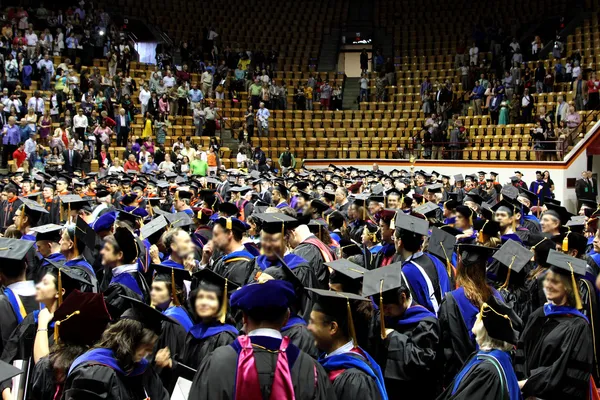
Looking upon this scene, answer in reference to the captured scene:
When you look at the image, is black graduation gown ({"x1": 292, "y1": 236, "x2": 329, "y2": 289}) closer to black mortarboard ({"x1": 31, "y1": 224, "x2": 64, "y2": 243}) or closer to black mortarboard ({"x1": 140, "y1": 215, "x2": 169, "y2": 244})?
black mortarboard ({"x1": 140, "y1": 215, "x2": 169, "y2": 244})

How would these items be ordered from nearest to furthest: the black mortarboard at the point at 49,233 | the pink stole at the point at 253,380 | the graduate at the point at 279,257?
the pink stole at the point at 253,380 → the graduate at the point at 279,257 → the black mortarboard at the point at 49,233

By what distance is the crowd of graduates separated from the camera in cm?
312

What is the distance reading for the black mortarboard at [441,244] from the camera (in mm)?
6342

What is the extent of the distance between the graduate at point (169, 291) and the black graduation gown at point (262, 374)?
5.26 ft

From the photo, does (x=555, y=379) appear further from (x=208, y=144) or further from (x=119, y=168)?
(x=208, y=144)

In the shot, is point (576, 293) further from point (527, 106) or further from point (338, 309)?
point (527, 106)

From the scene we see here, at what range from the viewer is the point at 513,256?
550cm

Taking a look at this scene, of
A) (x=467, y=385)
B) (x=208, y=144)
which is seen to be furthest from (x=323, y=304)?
(x=208, y=144)

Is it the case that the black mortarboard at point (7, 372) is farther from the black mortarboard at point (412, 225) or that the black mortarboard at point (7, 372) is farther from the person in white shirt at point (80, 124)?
the person in white shirt at point (80, 124)

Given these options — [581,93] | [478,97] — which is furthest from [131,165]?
[581,93]

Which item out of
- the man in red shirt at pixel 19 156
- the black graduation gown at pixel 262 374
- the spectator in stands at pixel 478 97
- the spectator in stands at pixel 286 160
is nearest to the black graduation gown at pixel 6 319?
the black graduation gown at pixel 262 374

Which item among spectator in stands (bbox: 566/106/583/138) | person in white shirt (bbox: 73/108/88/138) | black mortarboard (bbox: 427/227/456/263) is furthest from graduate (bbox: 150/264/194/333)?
spectator in stands (bbox: 566/106/583/138)

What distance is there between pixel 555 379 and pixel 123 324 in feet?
8.04

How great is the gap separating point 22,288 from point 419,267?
9.17ft
